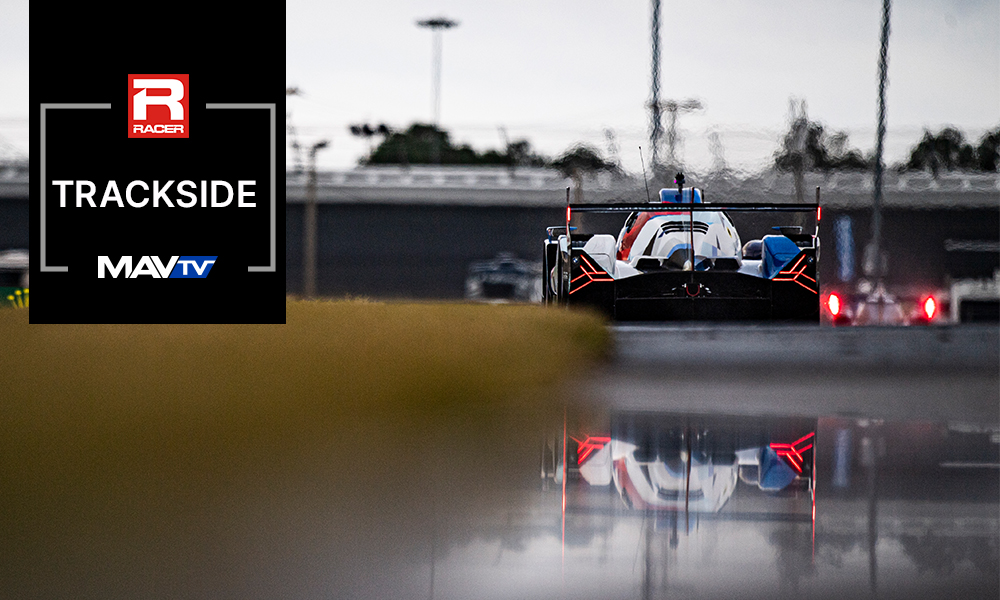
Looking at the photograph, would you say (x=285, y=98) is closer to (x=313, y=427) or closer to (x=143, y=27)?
(x=143, y=27)

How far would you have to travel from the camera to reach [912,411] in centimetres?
938

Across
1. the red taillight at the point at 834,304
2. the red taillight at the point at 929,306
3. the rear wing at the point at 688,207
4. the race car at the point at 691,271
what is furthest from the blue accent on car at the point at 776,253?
the red taillight at the point at 929,306

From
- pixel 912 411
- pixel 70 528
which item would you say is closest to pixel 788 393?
pixel 912 411

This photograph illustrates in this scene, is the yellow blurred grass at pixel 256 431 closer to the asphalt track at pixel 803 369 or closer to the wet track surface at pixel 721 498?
the wet track surface at pixel 721 498

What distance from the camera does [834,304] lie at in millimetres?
11852

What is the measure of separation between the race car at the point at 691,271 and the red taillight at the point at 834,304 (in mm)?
259

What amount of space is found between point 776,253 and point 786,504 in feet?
19.2

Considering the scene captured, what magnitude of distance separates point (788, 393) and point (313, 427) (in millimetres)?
4265

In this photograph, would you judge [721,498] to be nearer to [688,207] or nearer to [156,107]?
[688,207]

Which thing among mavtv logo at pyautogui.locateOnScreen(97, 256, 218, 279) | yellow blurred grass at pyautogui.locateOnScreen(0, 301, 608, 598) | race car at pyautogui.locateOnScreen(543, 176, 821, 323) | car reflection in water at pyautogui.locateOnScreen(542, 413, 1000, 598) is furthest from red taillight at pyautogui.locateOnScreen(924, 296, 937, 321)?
mavtv logo at pyautogui.locateOnScreen(97, 256, 218, 279)

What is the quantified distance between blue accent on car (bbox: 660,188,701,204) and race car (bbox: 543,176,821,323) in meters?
0.28

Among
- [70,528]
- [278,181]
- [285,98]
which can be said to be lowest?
[70,528]
